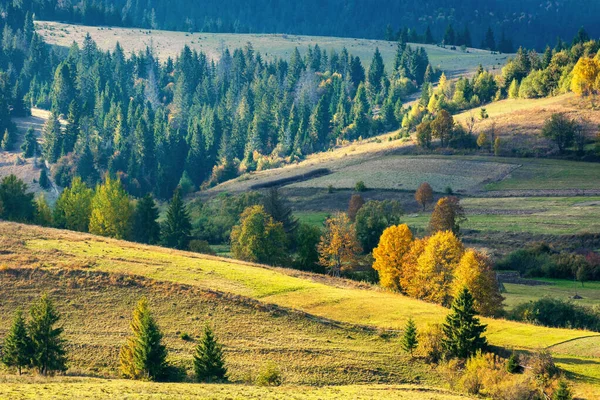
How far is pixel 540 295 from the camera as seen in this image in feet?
317

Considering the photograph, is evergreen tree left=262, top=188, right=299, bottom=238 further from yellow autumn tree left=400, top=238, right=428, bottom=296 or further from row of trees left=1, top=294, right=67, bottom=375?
row of trees left=1, top=294, right=67, bottom=375

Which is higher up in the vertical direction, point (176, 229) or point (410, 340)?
point (176, 229)

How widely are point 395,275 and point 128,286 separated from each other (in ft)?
105

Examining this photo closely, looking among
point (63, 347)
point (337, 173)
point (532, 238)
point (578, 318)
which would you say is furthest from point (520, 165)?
point (63, 347)

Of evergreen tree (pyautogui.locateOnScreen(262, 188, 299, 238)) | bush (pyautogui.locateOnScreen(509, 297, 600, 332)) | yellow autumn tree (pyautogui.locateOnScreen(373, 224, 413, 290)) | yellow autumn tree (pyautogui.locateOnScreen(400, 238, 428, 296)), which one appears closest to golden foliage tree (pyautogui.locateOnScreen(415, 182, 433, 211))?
evergreen tree (pyautogui.locateOnScreen(262, 188, 299, 238))

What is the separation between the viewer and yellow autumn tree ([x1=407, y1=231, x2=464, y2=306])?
88312 millimetres

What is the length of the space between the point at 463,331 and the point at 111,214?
76237 millimetres

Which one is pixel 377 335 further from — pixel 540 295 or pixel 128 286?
pixel 540 295

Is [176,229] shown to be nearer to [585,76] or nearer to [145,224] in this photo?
[145,224]

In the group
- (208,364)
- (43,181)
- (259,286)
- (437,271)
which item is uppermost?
(43,181)

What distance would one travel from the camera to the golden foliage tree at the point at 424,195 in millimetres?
145625

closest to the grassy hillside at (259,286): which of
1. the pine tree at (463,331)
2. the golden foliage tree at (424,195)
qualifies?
the pine tree at (463,331)

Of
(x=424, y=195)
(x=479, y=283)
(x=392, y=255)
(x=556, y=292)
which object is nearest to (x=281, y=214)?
(x=424, y=195)

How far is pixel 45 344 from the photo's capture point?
200 feet
